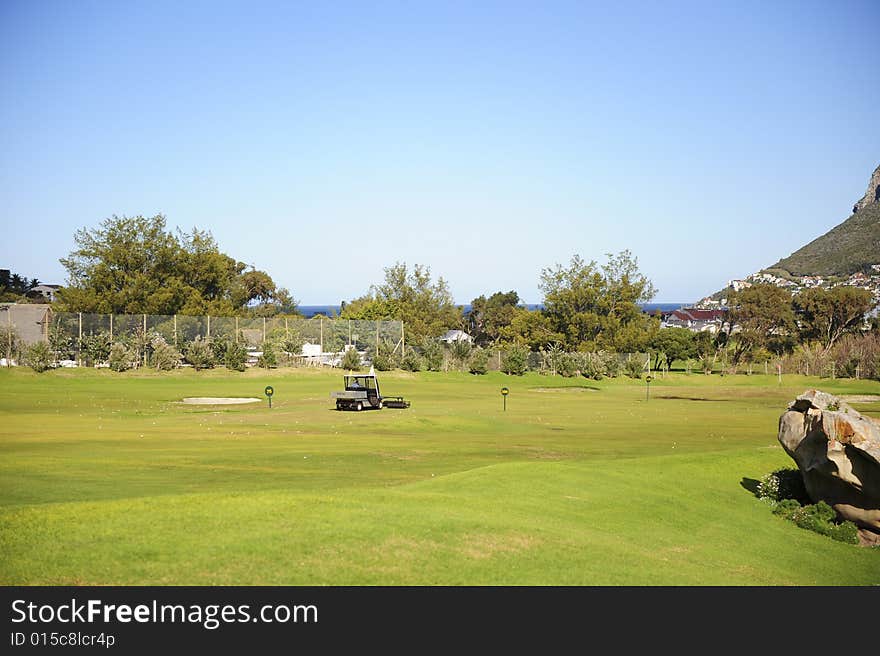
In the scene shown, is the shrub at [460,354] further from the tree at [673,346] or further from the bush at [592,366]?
the tree at [673,346]

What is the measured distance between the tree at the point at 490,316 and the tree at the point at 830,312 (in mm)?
37658

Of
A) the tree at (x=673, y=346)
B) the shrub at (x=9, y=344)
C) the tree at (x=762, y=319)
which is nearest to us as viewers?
the shrub at (x=9, y=344)

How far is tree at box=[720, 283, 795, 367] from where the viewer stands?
297 feet

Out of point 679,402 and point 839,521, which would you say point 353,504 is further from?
point 679,402

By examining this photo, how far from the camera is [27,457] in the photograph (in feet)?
68.7

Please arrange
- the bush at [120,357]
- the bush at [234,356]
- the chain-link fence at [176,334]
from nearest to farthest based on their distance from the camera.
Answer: the bush at [120,357], the chain-link fence at [176,334], the bush at [234,356]

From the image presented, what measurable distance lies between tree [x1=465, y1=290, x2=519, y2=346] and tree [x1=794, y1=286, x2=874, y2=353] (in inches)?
1483

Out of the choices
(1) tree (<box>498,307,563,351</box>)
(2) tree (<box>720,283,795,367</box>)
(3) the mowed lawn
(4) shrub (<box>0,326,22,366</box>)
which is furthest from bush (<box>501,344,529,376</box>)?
(4) shrub (<box>0,326,22,366</box>)

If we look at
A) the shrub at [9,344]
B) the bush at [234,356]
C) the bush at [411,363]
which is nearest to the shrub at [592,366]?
the bush at [411,363]

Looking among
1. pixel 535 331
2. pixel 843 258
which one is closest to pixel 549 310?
pixel 535 331

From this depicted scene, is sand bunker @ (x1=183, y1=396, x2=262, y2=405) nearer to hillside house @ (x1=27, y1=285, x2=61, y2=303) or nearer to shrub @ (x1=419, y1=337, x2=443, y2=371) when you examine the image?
shrub @ (x1=419, y1=337, x2=443, y2=371)

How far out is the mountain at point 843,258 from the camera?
14375 centimetres

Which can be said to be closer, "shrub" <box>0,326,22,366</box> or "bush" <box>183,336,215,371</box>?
"shrub" <box>0,326,22,366</box>
